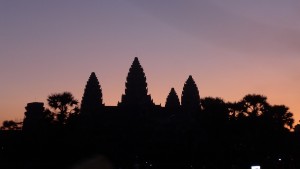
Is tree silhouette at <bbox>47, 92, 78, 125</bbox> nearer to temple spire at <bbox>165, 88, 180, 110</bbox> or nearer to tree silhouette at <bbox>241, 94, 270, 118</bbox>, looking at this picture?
tree silhouette at <bbox>241, 94, 270, 118</bbox>

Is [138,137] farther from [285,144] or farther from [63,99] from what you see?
[285,144]

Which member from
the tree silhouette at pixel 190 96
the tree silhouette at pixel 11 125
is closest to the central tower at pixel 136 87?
the tree silhouette at pixel 190 96

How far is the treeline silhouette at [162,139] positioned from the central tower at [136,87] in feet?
114

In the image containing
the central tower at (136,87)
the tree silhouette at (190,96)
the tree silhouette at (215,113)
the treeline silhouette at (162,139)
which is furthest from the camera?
the tree silhouette at (190,96)

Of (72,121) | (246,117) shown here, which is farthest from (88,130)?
(246,117)

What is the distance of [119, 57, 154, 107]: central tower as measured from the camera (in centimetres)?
10412

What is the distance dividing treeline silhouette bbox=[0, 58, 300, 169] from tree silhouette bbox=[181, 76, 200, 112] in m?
Answer: 39.8

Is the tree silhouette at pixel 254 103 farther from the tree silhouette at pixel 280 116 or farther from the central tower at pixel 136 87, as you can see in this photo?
the central tower at pixel 136 87

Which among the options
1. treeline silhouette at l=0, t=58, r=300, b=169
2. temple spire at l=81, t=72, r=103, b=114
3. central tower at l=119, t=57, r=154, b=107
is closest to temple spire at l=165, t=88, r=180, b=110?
central tower at l=119, t=57, r=154, b=107

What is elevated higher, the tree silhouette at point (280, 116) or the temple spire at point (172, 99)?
the temple spire at point (172, 99)

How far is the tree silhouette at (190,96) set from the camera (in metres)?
108

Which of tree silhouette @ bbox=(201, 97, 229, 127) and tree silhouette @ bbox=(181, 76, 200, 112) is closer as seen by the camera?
tree silhouette @ bbox=(201, 97, 229, 127)

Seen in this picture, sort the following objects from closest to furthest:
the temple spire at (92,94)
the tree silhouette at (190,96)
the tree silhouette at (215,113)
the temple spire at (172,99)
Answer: the tree silhouette at (215,113), the temple spire at (92,94), the tree silhouette at (190,96), the temple spire at (172,99)

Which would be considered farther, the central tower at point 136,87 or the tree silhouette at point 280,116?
the central tower at point 136,87
